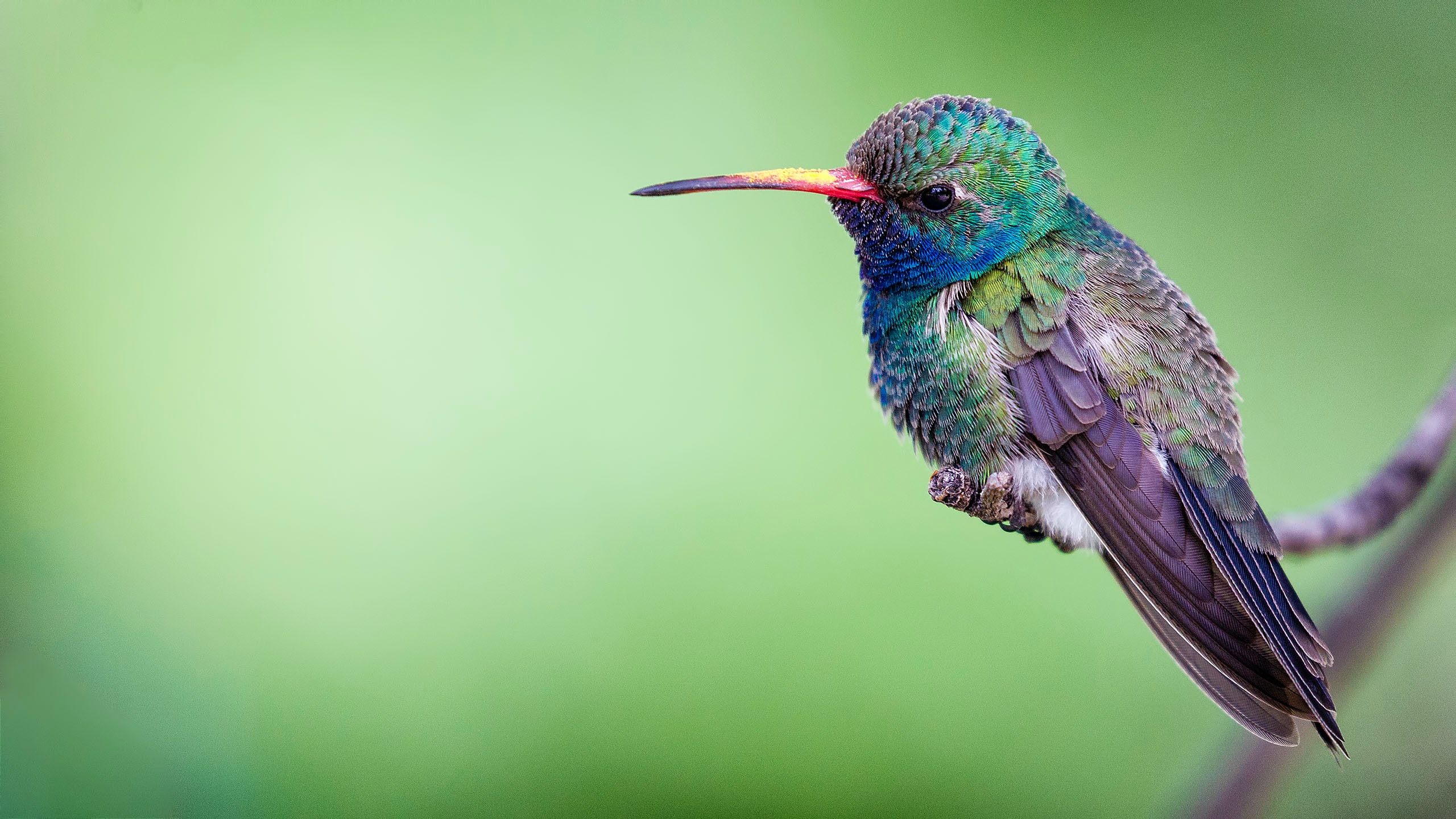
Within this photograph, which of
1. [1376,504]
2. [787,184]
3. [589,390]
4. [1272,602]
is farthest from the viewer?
[589,390]

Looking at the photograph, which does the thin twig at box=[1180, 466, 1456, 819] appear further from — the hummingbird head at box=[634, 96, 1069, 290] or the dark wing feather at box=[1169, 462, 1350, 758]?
the hummingbird head at box=[634, 96, 1069, 290]

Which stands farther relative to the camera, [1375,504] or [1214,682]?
[1375,504]

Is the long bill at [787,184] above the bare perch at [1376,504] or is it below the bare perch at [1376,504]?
above

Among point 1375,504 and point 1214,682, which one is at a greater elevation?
point 1375,504

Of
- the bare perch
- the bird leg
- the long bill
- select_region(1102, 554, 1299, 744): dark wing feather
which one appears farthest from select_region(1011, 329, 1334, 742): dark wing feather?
the long bill

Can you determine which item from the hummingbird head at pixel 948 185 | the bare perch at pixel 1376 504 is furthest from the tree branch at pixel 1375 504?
the hummingbird head at pixel 948 185

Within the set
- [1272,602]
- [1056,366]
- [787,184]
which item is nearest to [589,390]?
[787,184]

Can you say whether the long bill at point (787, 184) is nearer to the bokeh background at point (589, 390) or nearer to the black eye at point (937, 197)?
the black eye at point (937, 197)

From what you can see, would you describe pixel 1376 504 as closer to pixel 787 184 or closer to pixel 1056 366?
pixel 1056 366
